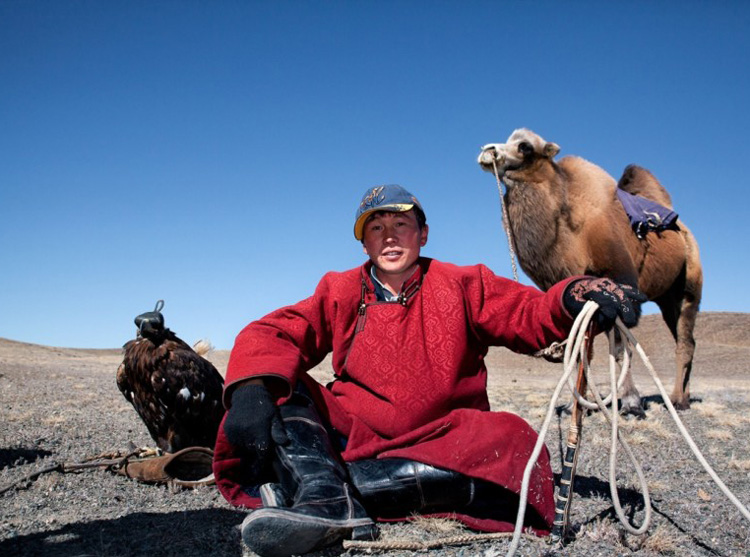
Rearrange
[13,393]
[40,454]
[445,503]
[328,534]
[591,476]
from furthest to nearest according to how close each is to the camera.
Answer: [13,393]
[40,454]
[591,476]
[445,503]
[328,534]

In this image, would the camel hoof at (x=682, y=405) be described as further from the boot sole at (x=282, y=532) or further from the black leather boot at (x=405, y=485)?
the boot sole at (x=282, y=532)

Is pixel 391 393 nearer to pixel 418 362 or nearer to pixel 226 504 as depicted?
pixel 418 362

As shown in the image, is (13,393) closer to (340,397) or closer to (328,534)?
(340,397)

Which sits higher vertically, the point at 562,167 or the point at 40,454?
the point at 562,167

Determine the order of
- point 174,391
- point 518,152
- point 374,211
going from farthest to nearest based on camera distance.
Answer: point 518,152 → point 174,391 → point 374,211

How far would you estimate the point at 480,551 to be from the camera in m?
2.70

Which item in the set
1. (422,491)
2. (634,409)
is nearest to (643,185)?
(634,409)

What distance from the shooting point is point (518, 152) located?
23.6 feet

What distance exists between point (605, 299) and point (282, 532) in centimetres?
159

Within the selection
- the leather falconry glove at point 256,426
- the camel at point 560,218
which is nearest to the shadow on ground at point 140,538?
the leather falconry glove at point 256,426

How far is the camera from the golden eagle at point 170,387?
14.2ft

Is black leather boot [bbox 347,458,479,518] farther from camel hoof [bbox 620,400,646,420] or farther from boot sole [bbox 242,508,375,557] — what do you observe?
camel hoof [bbox 620,400,646,420]

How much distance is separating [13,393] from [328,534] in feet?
28.0

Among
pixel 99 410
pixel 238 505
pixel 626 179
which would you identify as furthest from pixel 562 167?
pixel 99 410
